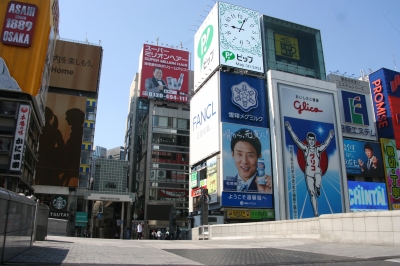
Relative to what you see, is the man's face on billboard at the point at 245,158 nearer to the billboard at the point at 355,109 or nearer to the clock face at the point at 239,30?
the clock face at the point at 239,30

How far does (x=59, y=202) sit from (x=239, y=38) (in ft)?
130

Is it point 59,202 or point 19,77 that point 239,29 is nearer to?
point 19,77

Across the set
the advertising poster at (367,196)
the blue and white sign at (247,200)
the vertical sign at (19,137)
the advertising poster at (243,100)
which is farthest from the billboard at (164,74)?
the advertising poster at (367,196)

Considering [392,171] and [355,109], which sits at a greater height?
[355,109]

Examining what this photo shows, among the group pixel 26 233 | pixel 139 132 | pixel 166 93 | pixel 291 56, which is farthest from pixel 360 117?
pixel 26 233

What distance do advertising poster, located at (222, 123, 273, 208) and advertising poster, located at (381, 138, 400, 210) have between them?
24914 mm

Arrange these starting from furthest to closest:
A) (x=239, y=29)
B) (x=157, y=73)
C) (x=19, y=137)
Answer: (x=157, y=73)
(x=239, y=29)
(x=19, y=137)

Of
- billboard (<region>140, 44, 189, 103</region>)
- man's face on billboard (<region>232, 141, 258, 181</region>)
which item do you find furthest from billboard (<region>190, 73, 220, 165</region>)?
billboard (<region>140, 44, 189, 103</region>)

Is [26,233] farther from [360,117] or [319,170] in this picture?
[360,117]

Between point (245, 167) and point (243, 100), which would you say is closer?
point (245, 167)

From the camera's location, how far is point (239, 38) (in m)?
57.5

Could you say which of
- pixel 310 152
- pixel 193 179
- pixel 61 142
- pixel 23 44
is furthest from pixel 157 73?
pixel 23 44

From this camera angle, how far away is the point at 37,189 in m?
60.6

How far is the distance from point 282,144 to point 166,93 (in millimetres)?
35110
